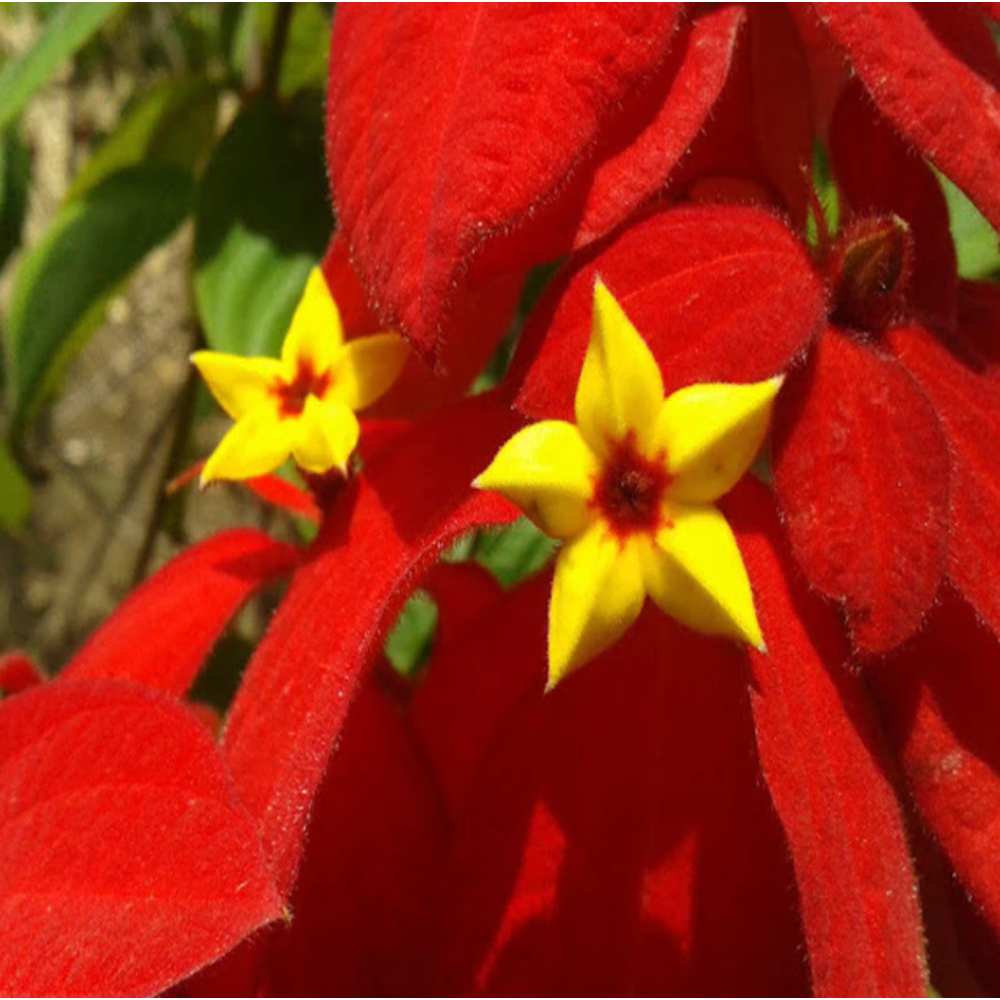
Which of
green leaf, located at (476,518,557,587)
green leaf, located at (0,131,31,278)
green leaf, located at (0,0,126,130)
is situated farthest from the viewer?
green leaf, located at (0,131,31,278)

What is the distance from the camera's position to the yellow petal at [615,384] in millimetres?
429

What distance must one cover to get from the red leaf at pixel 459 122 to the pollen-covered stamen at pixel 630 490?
0.23 feet

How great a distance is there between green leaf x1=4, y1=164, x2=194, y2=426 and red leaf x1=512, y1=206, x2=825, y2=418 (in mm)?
478

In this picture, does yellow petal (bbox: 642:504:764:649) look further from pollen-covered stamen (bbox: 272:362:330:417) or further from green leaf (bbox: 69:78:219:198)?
green leaf (bbox: 69:78:219:198)

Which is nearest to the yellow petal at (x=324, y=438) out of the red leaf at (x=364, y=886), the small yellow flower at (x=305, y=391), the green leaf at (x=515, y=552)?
the small yellow flower at (x=305, y=391)

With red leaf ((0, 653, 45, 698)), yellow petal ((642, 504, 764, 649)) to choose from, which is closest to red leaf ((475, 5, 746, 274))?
yellow petal ((642, 504, 764, 649))

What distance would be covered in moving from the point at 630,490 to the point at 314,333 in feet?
0.55

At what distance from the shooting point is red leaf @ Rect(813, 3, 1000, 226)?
1.65ft

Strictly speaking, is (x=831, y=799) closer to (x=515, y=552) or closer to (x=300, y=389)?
(x=300, y=389)

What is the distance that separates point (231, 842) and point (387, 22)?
0.30 m

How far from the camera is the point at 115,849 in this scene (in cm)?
46

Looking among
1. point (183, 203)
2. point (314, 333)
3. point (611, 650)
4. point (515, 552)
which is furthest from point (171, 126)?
point (611, 650)

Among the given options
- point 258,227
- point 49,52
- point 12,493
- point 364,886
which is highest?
point 49,52

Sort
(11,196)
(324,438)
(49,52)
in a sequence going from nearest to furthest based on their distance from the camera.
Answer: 1. (324,438)
2. (49,52)
3. (11,196)
